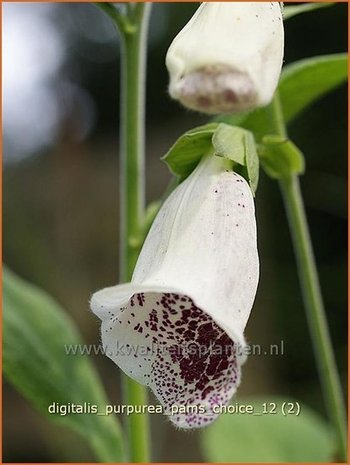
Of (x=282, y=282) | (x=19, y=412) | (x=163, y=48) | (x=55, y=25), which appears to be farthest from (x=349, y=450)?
(x=55, y=25)

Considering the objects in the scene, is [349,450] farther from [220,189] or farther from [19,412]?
[19,412]

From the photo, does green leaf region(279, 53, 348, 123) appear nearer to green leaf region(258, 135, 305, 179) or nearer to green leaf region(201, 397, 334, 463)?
green leaf region(258, 135, 305, 179)

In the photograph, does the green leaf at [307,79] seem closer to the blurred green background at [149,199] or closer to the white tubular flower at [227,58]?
the white tubular flower at [227,58]

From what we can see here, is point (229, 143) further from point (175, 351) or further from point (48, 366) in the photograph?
point (48, 366)

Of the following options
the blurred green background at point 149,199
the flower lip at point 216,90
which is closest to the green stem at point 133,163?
the flower lip at point 216,90

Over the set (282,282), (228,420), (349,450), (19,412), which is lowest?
(19,412)

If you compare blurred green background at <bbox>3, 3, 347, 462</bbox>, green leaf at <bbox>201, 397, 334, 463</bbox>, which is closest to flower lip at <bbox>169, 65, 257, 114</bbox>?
green leaf at <bbox>201, 397, 334, 463</bbox>
